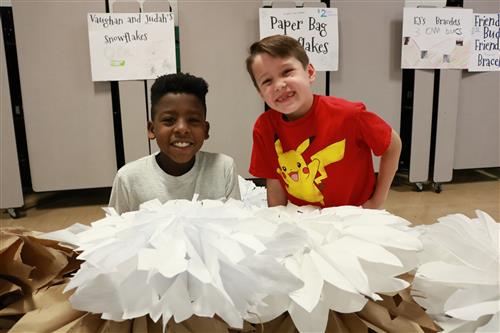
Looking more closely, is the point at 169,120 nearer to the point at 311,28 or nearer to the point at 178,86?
the point at 178,86

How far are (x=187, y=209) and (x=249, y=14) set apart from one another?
204 cm

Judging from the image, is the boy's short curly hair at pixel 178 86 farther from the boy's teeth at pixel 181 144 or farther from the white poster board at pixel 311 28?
the white poster board at pixel 311 28

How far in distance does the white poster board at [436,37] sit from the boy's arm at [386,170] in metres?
1.55

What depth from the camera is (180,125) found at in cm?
87

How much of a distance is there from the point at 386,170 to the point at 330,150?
14 centimetres

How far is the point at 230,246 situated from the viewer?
0.29 m

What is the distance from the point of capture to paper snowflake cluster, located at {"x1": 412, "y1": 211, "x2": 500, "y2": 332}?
0.92ft

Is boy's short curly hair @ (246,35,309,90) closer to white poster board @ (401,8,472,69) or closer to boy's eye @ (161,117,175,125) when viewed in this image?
boy's eye @ (161,117,175,125)

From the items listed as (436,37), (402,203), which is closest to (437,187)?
(402,203)

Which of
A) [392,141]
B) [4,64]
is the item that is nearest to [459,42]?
[392,141]

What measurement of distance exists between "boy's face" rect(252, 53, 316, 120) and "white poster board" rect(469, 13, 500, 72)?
1941 mm

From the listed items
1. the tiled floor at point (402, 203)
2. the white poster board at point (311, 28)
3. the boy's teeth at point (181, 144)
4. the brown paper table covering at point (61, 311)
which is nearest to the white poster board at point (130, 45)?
the white poster board at point (311, 28)

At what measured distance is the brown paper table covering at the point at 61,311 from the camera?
282 mm

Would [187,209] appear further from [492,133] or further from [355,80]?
[492,133]
